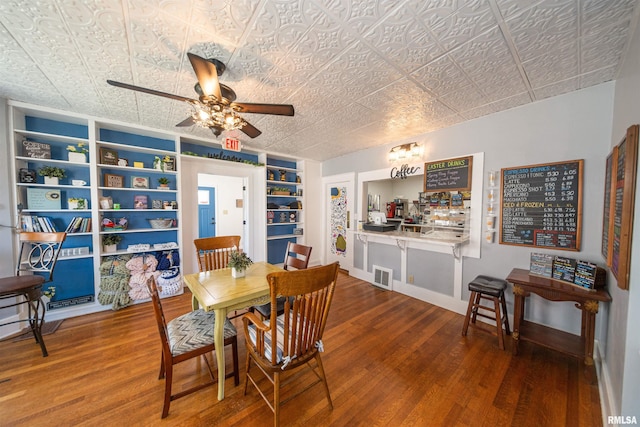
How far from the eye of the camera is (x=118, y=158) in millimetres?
3012

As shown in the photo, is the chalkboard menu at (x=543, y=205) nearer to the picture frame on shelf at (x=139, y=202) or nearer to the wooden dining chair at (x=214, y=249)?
the wooden dining chair at (x=214, y=249)

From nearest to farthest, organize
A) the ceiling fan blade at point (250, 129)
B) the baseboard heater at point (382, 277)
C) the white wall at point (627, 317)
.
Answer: the white wall at point (627, 317), the ceiling fan blade at point (250, 129), the baseboard heater at point (382, 277)

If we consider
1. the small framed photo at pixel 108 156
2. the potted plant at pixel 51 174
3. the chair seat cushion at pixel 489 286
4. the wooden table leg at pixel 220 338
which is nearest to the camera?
the wooden table leg at pixel 220 338

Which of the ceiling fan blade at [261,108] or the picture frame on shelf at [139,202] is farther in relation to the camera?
the picture frame on shelf at [139,202]

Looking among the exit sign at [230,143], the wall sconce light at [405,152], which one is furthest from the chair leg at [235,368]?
the wall sconce light at [405,152]

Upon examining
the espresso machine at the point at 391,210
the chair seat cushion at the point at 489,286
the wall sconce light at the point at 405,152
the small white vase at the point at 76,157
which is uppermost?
the wall sconce light at the point at 405,152

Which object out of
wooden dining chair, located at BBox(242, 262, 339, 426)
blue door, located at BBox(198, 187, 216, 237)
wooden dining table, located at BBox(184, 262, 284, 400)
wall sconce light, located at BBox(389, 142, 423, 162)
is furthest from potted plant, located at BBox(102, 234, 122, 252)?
wall sconce light, located at BBox(389, 142, 423, 162)

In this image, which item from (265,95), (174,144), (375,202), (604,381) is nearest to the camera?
(604,381)

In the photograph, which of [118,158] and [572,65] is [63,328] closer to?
[118,158]

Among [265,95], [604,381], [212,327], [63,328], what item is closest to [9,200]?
[63,328]

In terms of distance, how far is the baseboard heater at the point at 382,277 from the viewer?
3541 millimetres

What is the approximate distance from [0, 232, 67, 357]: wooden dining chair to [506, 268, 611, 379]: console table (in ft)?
14.1

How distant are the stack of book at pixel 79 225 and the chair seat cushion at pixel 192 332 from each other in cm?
224

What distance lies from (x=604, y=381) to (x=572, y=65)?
2.38 meters
